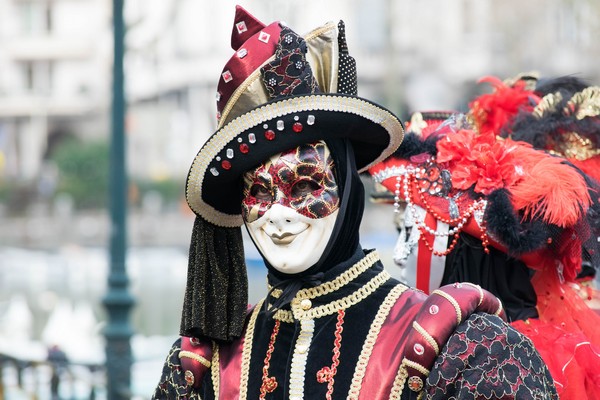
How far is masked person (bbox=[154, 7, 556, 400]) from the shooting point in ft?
8.44

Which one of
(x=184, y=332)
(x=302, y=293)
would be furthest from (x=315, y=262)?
(x=184, y=332)

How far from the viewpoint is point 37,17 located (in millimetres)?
48344

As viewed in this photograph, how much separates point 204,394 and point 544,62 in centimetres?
3420

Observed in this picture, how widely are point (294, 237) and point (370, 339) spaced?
0.30m

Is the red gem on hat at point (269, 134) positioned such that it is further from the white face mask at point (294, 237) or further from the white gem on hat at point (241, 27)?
the white gem on hat at point (241, 27)

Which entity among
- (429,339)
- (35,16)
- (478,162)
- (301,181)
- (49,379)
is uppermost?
(301,181)

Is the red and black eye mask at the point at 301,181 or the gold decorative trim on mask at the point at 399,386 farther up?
the red and black eye mask at the point at 301,181

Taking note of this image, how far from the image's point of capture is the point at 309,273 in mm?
2764

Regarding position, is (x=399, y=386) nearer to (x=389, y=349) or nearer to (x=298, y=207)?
(x=389, y=349)

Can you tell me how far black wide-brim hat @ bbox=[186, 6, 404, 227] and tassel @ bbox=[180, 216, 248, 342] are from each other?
7 cm

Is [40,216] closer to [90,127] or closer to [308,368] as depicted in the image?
[90,127]

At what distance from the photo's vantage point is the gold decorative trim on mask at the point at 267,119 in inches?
104

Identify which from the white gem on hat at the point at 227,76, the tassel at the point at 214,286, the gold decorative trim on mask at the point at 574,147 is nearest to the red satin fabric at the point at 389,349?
the tassel at the point at 214,286

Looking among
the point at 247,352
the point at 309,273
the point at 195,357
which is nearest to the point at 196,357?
Answer: the point at 195,357
